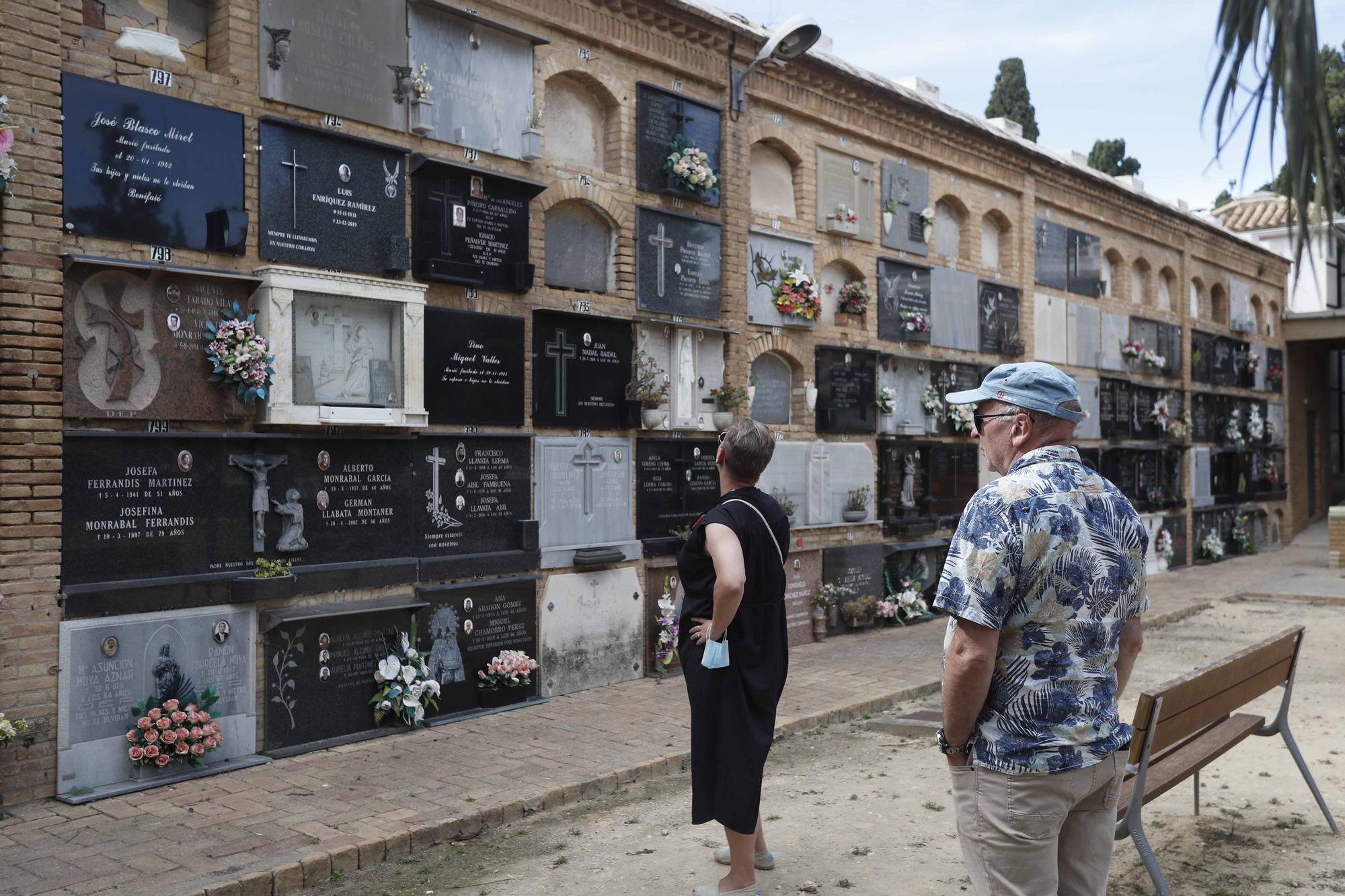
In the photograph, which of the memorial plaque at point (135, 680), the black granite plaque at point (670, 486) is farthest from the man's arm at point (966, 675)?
the black granite plaque at point (670, 486)

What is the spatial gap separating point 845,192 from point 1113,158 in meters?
33.2

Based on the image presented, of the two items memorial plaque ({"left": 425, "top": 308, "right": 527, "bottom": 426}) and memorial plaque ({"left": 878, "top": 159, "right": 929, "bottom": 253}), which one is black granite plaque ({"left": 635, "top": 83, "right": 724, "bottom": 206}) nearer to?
memorial plaque ({"left": 425, "top": 308, "right": 527, "bottom": 426})

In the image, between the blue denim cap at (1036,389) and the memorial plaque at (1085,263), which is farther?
the memorial plaque at (1085,263)

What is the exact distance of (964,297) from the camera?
14594mm

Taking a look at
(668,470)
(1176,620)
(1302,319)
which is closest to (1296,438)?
(1302,319)

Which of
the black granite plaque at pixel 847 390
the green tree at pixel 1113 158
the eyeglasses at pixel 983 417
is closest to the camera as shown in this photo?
the eyeglasses at pixel 983 417

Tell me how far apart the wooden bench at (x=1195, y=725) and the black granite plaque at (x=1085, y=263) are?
1210cm

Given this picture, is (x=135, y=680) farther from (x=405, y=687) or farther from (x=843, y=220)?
(x=843, y=220)

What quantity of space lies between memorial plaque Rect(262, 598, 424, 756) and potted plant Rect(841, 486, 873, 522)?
5.85 metres

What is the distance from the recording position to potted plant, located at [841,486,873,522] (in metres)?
12.2

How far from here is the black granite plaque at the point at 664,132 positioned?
992 cm

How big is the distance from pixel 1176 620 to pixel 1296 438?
14620mm

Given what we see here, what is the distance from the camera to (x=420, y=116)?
26.0 feet

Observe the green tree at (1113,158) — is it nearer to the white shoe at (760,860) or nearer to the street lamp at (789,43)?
the street lamp at (789,43)
